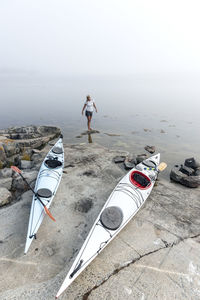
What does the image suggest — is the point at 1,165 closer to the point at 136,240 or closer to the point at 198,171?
the point at 136,240

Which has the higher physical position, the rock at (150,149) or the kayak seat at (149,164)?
the kayak seat at (149,164)

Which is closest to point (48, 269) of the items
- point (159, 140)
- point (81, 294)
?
point (81, 294)

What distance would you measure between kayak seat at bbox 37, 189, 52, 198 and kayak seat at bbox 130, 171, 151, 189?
3.70m

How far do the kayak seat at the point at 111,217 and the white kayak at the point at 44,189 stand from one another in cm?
219

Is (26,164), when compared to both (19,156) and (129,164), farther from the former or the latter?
(129,164)

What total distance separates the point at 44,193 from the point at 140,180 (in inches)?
171

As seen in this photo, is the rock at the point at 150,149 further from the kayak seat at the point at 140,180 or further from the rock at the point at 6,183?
the rock at the point at 6,183

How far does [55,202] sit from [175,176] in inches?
279

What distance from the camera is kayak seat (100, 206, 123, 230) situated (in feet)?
17.4

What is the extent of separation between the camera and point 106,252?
496 cm

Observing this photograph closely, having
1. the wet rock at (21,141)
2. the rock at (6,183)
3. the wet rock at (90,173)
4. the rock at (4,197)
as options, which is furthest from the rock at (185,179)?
the wet rock at (21,141)

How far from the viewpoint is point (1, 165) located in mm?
10695

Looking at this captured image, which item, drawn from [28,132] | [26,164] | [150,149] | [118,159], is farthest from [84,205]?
[28,132]

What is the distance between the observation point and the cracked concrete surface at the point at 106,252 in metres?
4.00
